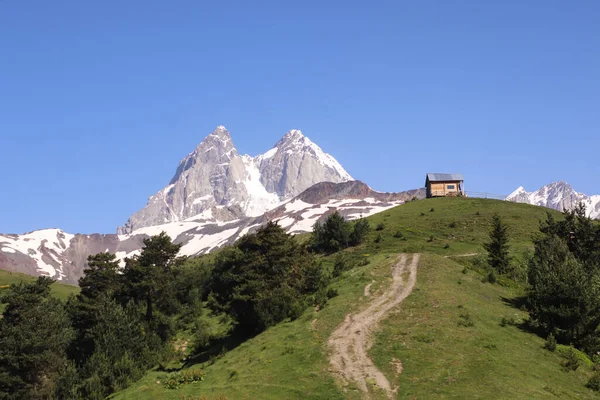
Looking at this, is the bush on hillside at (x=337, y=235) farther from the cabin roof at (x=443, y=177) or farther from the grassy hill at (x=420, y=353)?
the cabin roof at (x=443, y=177)

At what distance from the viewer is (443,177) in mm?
146750

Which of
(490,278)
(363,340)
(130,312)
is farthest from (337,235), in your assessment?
(363,340)

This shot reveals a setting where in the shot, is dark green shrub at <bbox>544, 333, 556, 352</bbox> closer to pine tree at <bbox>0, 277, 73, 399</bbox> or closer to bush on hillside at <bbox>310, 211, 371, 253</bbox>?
pine tree at <bbox>0, 277, 73, 399</bbox>

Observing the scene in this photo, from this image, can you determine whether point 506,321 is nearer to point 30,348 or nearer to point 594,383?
point 594,383

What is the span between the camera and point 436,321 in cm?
4588

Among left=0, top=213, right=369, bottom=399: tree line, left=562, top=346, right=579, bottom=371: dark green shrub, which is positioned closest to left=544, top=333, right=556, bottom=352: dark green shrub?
left=562, top=346, right=579, bottom=371: dark green shrub

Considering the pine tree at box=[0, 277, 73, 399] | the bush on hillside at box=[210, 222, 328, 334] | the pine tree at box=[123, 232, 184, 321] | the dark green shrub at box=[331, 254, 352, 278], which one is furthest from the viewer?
the pine tree at box=[123, 232, 184, 321]

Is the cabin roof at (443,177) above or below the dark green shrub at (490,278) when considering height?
above

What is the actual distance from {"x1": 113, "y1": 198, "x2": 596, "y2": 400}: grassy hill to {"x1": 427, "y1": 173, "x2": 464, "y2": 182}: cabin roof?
80.2 m

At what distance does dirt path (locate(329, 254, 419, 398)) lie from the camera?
36.6m

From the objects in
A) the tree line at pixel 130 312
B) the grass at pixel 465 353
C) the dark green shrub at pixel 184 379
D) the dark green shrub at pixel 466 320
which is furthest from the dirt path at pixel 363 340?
the dark green shrub at pixel 184 379

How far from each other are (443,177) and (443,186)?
3.66m

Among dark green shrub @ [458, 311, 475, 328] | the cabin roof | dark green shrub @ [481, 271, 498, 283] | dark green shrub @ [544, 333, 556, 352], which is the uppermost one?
the cabin roof

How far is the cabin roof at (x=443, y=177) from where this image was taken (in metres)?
145
